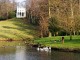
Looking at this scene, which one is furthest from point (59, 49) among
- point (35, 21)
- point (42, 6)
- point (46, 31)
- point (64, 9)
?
point (35, 21)

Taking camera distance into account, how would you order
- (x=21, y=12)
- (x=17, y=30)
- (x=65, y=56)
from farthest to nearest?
(x=21, y=12) → (x=17, y=30) → (x=65, y=56)

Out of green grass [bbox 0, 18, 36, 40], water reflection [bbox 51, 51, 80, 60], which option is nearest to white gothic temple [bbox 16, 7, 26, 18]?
green grass [bbox 0, 18, 36, 40]

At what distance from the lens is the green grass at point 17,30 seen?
315 feet

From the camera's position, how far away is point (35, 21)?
12081 cm

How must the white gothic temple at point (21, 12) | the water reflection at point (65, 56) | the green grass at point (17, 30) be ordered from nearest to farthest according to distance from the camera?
1. the water reflection at point (65, 56)
2. the green grass at point (17, 30)
3. the white gothic temple at point (21, 12)

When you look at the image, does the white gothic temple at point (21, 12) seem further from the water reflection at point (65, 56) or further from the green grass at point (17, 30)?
the water reflection at point (65, 56)

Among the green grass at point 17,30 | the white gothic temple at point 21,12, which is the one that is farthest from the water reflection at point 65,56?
the white gothic temple at point 21,12

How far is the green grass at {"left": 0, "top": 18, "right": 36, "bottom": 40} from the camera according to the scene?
96.1 meters

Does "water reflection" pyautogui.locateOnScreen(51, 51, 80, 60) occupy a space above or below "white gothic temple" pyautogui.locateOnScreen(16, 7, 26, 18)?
Answer: below

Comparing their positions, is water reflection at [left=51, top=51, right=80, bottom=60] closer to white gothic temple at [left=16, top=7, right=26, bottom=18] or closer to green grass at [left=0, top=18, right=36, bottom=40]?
green grass at [left=0, top=18, right=36, bottom=40]

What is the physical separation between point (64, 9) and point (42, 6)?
34.8ft

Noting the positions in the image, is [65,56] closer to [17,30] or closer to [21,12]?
[17,30]

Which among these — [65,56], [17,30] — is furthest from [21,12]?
[65,56]

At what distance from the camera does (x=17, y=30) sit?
105125 millimetres
